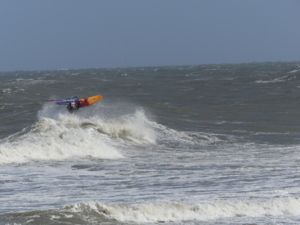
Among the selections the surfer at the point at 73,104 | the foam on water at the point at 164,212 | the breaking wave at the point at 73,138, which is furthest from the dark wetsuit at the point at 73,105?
the foam on water at the point at 164,212

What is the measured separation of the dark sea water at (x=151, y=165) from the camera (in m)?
13.6

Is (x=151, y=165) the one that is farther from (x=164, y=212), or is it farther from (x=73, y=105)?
(x=73, y=105)

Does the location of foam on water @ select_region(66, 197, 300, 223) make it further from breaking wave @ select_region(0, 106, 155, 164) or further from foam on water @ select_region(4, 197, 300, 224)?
breaking wave @ select_region(0, 106, 155, 164)

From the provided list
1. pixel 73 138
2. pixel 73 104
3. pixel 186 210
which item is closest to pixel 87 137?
pixel 73 138

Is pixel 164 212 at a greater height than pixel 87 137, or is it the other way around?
pixel 164 212

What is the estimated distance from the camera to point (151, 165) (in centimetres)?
2077

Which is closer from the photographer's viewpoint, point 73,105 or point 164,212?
point 164,212

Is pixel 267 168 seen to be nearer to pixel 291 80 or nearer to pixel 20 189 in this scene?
pixel 20 189

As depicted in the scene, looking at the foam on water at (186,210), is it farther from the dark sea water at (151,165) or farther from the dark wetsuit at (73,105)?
the dark wetsuit at (73,105)

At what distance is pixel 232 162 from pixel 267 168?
1.72m

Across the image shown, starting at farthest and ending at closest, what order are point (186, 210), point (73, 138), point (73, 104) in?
point (73, 104), point (73, 138), point (186, 210)

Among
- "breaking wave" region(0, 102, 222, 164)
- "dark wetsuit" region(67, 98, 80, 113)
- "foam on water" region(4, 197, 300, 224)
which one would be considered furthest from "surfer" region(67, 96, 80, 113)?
"foam on water" region(4, 197, 300, 224)

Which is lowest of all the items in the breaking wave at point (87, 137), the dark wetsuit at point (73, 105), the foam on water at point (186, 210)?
the breaking wave at point (87, 137)

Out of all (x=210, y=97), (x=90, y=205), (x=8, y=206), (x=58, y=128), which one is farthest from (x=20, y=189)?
(x=210, y=97)
